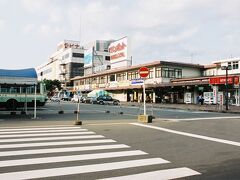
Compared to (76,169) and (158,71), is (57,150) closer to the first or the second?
(76,169)

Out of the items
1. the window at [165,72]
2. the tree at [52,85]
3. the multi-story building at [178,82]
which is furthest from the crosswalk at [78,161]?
the tree at [52,85]

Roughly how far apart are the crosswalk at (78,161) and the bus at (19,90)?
1050 centimetres

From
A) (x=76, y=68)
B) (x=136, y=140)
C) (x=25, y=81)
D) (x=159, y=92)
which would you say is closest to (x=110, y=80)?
(x=159, y=92)

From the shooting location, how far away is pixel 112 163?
655cm

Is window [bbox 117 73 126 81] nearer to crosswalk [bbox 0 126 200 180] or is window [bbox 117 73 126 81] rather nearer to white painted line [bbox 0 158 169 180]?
crosswalk [bbox 0 126 200 180]

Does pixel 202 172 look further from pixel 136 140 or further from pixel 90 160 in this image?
pixel 136 140

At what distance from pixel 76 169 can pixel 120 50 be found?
176 feet

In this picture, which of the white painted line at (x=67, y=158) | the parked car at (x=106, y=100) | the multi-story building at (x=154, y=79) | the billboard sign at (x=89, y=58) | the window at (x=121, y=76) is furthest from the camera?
the billboard sign at (x=89, y=58)

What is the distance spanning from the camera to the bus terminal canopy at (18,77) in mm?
18969

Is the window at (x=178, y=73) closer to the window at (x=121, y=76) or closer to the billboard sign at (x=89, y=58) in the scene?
the window at (x=121, y=76)

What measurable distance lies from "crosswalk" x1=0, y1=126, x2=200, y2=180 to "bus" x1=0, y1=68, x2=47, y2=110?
10.5m

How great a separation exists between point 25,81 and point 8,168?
14.3 metres

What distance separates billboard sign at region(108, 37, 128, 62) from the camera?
187ft

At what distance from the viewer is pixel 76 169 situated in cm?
599
